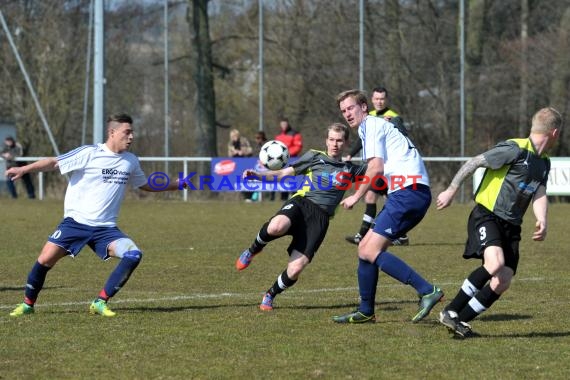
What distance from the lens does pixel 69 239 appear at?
330 inches

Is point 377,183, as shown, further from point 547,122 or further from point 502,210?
point 547,122

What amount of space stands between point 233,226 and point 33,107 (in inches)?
692

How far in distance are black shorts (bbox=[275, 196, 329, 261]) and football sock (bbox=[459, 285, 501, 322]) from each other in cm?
186

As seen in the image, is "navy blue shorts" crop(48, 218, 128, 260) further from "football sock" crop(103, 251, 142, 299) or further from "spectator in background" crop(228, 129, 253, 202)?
"spectator in background" crop(228, 129, 253, 202)

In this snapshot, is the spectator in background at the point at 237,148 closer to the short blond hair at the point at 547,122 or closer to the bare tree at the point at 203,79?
the bare tree at the point at 203,79

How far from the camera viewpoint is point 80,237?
8391 mm

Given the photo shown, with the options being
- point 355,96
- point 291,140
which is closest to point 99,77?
point 291,140

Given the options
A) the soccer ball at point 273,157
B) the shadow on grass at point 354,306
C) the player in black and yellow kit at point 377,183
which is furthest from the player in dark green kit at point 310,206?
the player in black and yellow kit at point 377,183

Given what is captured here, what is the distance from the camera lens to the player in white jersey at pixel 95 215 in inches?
328

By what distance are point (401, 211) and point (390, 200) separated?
12 cm

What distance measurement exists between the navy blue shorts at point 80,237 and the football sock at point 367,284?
1936mm

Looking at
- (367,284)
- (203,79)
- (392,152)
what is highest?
(203,79)

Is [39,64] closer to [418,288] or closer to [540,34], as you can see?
[540,34]

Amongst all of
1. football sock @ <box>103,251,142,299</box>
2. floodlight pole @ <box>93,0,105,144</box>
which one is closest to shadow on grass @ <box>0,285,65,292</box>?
football sock @ <box>103,251,142,299</box>
